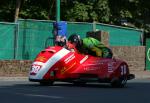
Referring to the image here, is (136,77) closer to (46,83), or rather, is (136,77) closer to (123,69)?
(123,69)

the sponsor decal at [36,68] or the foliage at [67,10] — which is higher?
the foliage at [67,10]

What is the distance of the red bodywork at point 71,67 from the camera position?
1762 cm

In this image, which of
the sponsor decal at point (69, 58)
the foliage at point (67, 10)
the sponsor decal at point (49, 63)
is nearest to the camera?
the sponsor decal at point (49, 63)

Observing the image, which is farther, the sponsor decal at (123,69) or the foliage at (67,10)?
the foliage at (67,10)

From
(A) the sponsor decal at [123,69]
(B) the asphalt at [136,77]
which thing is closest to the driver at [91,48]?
(A) the sponsor decal at [123,69]

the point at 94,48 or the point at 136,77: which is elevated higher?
the point at 94,48

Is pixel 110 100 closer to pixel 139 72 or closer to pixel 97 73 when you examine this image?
pixel 97 73

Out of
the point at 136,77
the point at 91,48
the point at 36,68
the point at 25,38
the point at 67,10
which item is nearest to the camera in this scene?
the point at 36,68

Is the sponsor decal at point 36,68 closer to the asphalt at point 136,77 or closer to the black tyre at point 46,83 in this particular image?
the black tyre at point 46,83

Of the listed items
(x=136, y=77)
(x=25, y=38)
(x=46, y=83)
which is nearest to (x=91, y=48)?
(x=46, y=83)

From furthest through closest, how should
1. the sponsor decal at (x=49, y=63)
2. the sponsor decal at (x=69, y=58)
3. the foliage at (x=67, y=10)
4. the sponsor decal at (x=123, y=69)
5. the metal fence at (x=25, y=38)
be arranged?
the foliage at (x=67, y=10), the metal fence at (x=25, y=38), the sponsor decal at (x=123, y=69), the sponsor decal at (x=69, y=58), the sponsor decal at (x=49, y=63)

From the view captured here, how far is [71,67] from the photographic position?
1795 cm

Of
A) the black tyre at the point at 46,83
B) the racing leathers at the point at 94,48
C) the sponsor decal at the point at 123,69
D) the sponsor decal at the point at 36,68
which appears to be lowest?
the black tyre at the point at 46,83

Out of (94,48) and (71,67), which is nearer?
(71,67)
